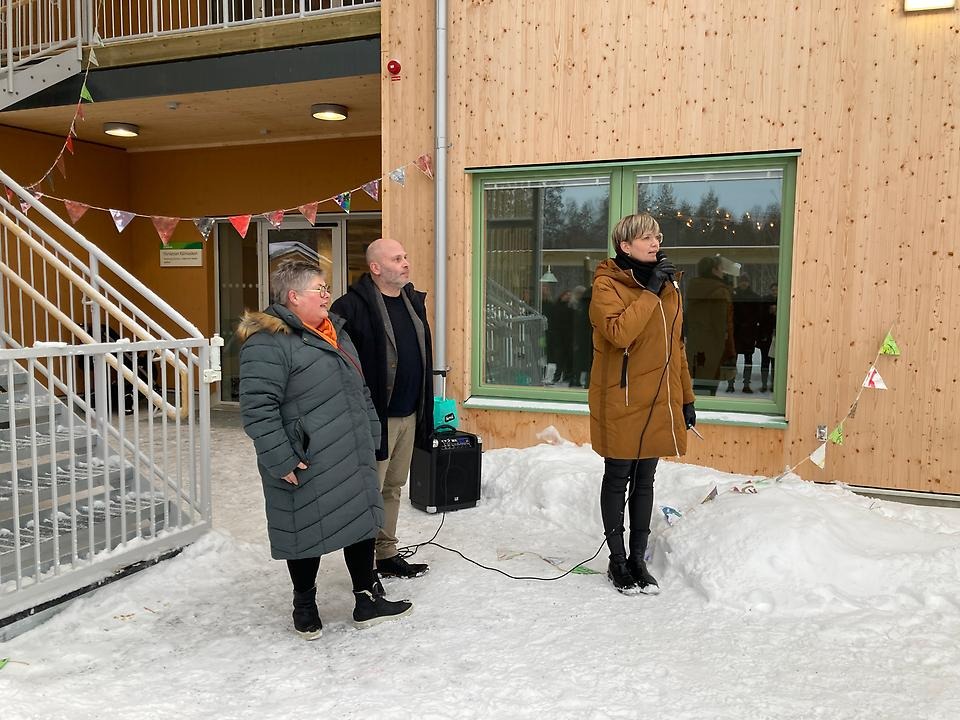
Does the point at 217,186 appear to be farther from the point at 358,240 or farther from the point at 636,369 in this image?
the point at 636,369

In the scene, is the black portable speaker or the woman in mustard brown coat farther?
the black portable speaker

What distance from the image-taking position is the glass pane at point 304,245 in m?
9.51

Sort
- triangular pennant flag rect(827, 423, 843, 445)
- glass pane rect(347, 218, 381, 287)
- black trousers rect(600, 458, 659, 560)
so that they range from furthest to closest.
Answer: glass pane rect(347, 218, 381, 287)
triangular pennant flag rect(827, 423, 843, 445)
black trousers rect(600, 458, 659, 560)

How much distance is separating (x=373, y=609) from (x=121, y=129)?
7.78 metres

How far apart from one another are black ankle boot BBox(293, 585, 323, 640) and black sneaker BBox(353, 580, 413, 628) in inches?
7.3

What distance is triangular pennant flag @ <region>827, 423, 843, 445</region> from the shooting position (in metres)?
5.39

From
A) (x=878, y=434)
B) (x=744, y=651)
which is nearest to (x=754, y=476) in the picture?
(x=878, y=434)

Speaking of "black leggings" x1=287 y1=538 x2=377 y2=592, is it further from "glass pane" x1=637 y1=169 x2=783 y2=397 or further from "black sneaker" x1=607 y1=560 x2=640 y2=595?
"glass pane" x1=637 y1=169 x2=783 y2=397

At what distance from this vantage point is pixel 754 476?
18.6 feet

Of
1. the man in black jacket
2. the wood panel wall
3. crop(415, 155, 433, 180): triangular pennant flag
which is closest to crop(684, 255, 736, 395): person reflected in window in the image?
the wood panel wall

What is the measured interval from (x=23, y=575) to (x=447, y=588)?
6.40 ft

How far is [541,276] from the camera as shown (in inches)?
254

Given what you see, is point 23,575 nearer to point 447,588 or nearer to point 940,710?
→ point 447,588

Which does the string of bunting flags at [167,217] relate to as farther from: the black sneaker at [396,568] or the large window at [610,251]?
the black sneaker at [396,568]
